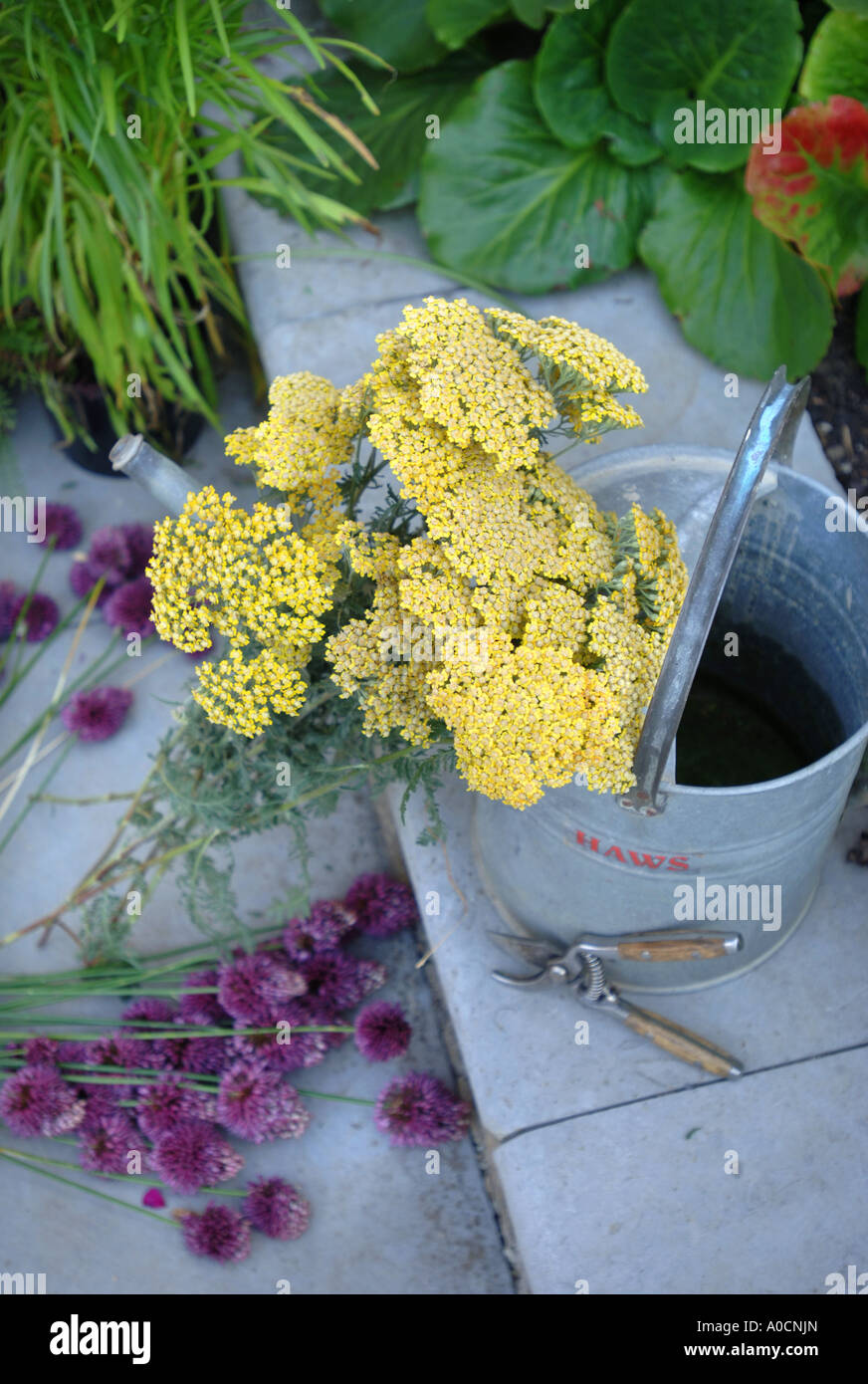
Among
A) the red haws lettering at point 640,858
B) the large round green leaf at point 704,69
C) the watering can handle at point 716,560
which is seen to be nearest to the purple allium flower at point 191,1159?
the red haws lettering at point 640,858

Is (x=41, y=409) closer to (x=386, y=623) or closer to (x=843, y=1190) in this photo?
(x=386, y=623)

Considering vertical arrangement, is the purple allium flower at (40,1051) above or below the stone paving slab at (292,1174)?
above

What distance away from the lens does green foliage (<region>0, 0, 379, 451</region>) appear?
5.74 feet

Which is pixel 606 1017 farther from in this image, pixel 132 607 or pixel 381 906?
pixel 132 607

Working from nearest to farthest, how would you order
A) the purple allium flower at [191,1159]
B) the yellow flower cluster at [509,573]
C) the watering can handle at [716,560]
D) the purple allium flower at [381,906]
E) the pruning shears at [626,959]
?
the watering can handle at [716,560] < the yellow flower cluster at [509,573] < the pruning shears at [626,959] < the purple allium flower at [191,1159] < the purple allium flower at [381,906]

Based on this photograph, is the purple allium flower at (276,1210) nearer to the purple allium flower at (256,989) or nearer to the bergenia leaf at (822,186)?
the purple allium flower at (256,989)

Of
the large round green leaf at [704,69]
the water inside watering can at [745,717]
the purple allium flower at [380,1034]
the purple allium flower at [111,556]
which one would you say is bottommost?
the purple allium flower at [380,1034]

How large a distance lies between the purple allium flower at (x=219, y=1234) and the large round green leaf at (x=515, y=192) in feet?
5.47

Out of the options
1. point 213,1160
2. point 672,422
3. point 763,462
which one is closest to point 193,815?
point 213,1160

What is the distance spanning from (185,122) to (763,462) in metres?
1.40

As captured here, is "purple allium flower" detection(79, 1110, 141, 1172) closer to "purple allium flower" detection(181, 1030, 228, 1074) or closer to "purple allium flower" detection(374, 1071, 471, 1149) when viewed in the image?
"purple allium flower" detection(181, 1030, 228, 1074)

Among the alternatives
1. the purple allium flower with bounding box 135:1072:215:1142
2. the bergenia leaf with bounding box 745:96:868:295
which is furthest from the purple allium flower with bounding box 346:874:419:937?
the bergenia leaf with bounding box 745:96:868:295

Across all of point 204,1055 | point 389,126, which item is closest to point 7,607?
point 204,1055

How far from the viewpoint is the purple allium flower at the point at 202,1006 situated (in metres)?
1.75
